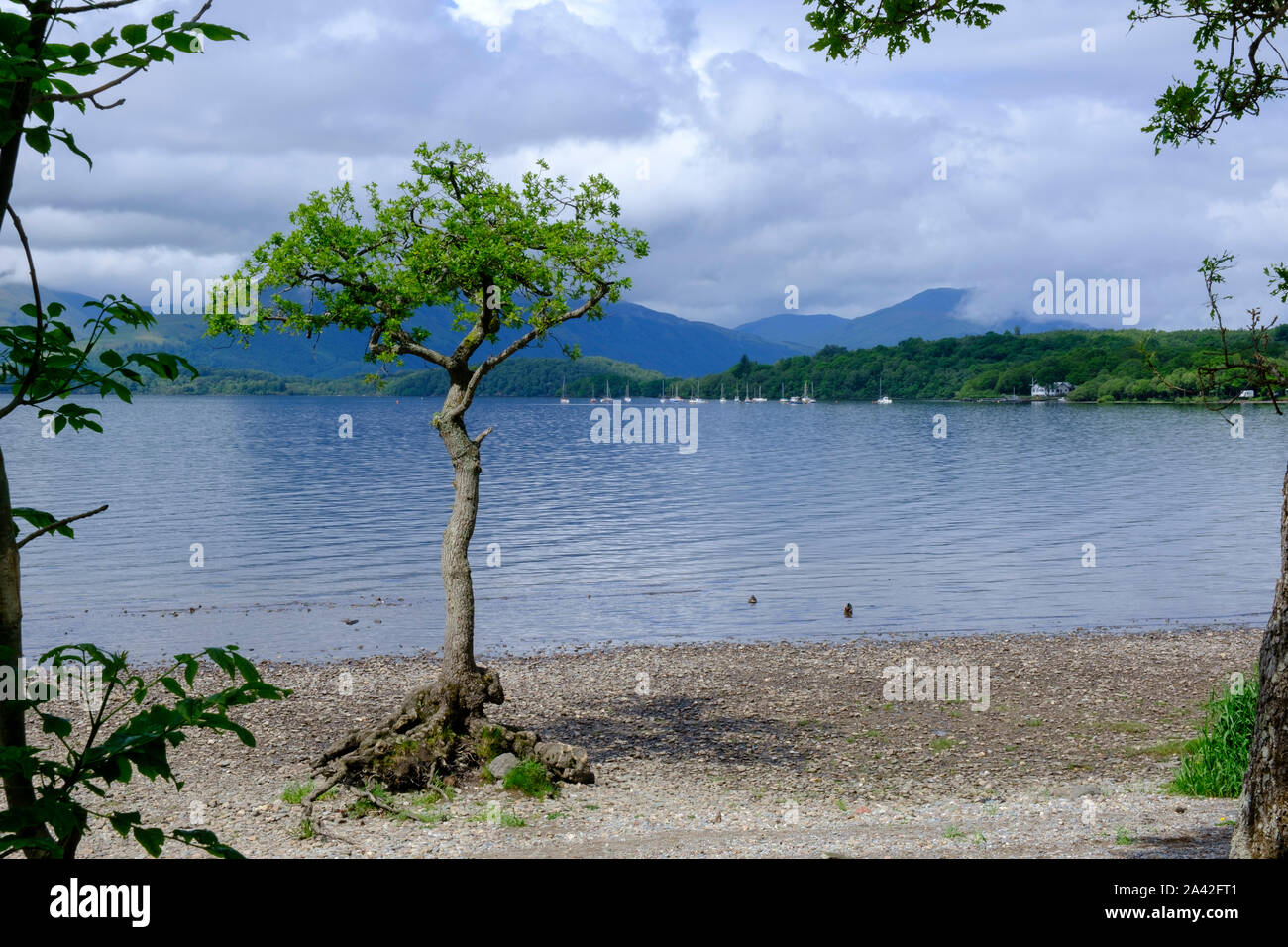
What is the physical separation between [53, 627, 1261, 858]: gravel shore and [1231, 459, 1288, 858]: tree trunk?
7.41ft

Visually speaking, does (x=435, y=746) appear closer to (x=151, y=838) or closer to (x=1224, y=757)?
(x=1224, y=757)

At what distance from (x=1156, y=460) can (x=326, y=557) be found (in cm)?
8967

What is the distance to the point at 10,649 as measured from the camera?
369cm

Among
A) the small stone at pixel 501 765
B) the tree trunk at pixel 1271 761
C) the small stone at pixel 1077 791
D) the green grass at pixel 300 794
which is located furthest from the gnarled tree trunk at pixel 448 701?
the tree trunk at pixel 1271 761

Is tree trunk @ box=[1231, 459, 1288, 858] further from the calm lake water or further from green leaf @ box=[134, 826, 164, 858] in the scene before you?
the calm lake water

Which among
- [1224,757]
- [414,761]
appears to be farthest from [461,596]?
[1224,757]

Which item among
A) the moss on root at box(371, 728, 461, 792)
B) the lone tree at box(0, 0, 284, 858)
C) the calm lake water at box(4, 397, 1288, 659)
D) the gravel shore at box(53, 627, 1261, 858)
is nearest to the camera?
the lone tree at box(0, 0, 284, 858)

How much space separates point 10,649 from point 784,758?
16.8 meters

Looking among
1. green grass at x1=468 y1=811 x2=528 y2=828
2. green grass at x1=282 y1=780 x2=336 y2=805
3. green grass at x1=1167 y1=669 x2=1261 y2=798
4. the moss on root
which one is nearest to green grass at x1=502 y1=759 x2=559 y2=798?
green grass at x1=468 y1=811 x2=528 y2=828

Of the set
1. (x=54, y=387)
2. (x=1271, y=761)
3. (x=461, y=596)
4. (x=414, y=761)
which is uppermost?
(x=54, y=387)

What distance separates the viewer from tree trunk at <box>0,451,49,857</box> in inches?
145

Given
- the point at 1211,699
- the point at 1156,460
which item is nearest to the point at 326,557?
the point at 1211,699

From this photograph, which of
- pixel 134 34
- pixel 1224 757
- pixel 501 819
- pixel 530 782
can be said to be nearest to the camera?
pixel 134 34

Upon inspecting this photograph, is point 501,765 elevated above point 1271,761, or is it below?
below
